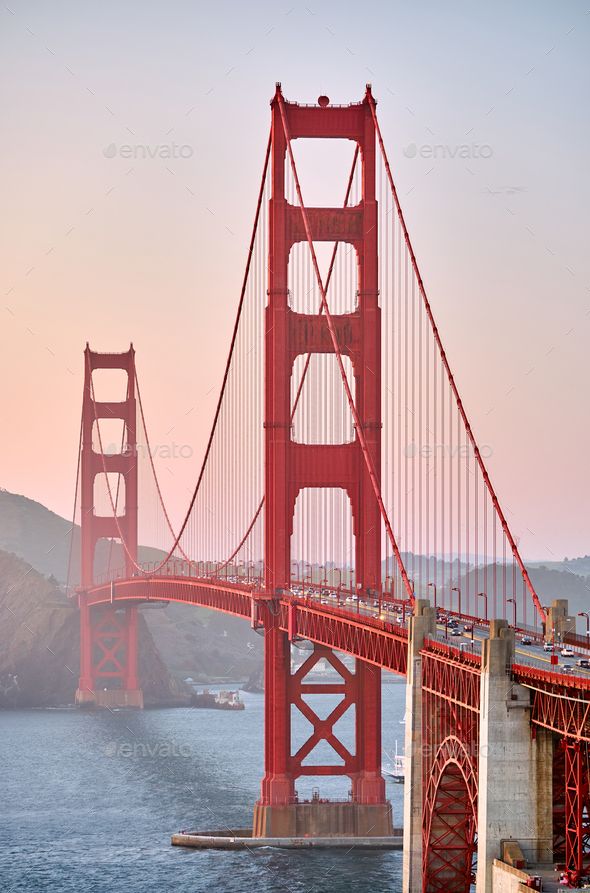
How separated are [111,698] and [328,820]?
87219 mm

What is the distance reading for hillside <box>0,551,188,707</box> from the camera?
559 ft

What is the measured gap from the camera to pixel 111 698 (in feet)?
530

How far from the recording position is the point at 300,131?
8088 centimetres

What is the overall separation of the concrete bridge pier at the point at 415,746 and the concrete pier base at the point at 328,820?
1837 cm

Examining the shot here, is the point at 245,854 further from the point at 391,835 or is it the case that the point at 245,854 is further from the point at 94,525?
the point at 94,525

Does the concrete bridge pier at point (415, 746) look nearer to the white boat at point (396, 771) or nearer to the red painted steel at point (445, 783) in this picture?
the red painted steel at point (445, 783)

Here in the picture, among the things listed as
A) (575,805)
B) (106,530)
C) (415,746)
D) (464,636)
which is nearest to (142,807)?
(464,636)

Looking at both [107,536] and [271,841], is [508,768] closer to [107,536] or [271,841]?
[271,841]

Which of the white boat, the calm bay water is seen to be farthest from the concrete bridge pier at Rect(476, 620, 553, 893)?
the white boat

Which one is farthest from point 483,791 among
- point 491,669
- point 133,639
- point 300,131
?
point 133,639

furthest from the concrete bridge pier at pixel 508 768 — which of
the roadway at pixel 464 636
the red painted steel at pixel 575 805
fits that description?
the red painted steel at pixel 575 805

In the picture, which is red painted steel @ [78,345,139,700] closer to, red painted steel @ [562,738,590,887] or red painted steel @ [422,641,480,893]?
red painted steel @ [422,641,480,893]

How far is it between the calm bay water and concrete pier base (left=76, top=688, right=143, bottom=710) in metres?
5.34

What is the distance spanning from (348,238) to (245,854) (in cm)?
2661
